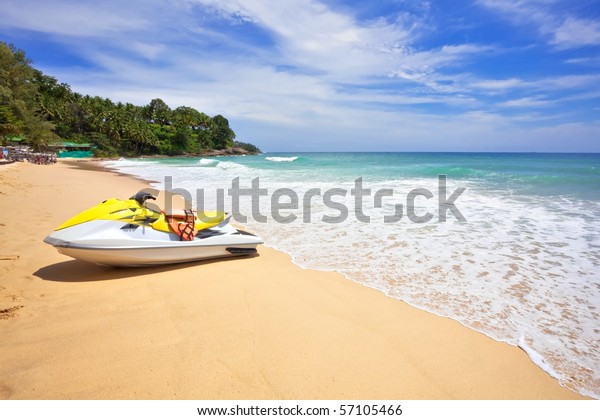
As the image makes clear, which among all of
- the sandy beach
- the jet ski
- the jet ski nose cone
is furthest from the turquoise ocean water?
the jet ski nose cone

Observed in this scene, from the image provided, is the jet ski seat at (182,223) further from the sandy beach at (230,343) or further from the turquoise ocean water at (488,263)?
the turquoise ocean water at (488,263)

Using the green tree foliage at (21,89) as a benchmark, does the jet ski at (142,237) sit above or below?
below

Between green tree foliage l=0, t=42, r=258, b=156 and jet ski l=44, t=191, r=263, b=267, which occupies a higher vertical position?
green tree foliage l=0, t=42, r=258, b=156

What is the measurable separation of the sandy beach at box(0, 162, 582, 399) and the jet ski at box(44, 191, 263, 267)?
1.09 feet

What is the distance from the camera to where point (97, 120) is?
64188 mm

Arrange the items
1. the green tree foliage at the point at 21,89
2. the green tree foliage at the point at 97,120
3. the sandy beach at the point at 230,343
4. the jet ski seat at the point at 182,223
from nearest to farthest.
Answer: the sandy beach at the point at 230,343
the jet ski seat at the point at 182,223
the green tree foliage at the point at 21,89
the green tree foliage at the point at 97,120

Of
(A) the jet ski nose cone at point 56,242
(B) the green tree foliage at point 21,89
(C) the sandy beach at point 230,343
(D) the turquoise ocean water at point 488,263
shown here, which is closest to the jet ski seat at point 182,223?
(C) the sandy beach at point 230,343

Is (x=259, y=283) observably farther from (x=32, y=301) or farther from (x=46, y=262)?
(x=46, y=262)

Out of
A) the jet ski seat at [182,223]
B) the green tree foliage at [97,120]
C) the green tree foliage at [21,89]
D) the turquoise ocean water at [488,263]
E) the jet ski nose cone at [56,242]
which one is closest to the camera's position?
the turquoise ocean water at [488,263]

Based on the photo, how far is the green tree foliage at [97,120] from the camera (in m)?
37.3

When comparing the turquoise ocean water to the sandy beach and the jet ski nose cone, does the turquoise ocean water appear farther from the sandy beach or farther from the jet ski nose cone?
the jet ski nose cone

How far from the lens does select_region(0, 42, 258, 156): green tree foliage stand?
37.3 meters

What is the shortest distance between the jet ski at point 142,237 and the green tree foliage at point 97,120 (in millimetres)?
38145

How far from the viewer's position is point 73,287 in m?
3.59
